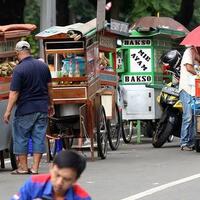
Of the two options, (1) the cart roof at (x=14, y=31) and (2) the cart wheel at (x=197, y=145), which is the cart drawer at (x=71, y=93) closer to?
(1) the cart roof at (x=14, y=31)

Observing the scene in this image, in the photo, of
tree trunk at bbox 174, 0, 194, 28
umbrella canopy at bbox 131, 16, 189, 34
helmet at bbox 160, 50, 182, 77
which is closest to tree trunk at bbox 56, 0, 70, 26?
tree trunk at bbox 174, 0, 194, 28

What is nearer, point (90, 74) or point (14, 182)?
point (14, 182)

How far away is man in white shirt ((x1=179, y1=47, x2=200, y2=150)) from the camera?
46.5 feet

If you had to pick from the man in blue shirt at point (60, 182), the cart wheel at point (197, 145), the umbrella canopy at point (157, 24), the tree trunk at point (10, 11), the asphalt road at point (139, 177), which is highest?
the tree trunk at point (10, 11)

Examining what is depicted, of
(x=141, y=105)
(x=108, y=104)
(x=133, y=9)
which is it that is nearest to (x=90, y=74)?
(x=108, y=104)

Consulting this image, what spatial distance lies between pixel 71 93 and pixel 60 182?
833 centimetres

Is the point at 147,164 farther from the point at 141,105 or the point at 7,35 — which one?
the point at 141,105

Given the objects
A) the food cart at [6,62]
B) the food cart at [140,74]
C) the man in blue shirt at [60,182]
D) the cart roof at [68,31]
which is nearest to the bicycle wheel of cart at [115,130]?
the food cart at [140,74]

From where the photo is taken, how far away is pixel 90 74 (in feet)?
42.2

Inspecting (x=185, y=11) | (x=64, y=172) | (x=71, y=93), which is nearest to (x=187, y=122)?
(x=71, y=93)

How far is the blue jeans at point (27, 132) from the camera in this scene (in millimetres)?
11031

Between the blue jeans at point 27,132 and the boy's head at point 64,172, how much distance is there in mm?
6742

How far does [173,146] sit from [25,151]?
5139 millimetres

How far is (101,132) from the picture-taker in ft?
43.4
